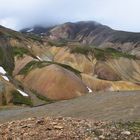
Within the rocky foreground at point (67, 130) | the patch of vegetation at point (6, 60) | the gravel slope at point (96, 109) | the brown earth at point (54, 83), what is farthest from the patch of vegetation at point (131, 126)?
the patch of vegetation at point (6, 60)

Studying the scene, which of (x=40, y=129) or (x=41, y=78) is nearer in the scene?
(x=40, y=129)

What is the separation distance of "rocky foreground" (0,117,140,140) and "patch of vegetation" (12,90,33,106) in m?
52.3

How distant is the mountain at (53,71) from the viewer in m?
81.7

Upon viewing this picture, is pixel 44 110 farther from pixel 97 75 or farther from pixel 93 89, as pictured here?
pixel 97 75

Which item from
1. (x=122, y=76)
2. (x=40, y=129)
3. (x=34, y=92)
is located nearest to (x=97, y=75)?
(x=122, y=76)

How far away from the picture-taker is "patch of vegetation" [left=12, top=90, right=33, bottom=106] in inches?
2806

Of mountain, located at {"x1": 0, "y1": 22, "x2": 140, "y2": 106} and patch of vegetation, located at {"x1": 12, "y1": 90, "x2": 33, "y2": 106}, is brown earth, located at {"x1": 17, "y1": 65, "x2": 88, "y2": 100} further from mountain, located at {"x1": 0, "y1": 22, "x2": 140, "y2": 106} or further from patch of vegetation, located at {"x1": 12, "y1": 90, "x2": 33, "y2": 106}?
patch of vegetation, located at {"x1": 12, "y1": 90, "x2": 33, "y2": 106}

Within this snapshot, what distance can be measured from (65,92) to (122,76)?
38263 mm

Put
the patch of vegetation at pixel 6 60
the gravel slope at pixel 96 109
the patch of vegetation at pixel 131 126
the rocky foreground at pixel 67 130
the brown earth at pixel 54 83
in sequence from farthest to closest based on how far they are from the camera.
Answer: the patch of vegetation at pixel 6 60 → the brown earth at pixel 54 83 → the gravel slope at pixel 96 109 → the patch of vegetation at pixel 131 126 → the rocky foreground at pixel 67 130

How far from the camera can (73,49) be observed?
13012 centimetres

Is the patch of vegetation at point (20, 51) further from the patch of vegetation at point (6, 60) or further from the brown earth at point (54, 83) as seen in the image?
the brown earth at point (54, 83)

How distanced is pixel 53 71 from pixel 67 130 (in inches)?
3021

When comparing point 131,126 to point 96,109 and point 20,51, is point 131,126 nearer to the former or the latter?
point 96,109

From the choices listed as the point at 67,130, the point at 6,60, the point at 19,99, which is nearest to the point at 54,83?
the point at 6,60
